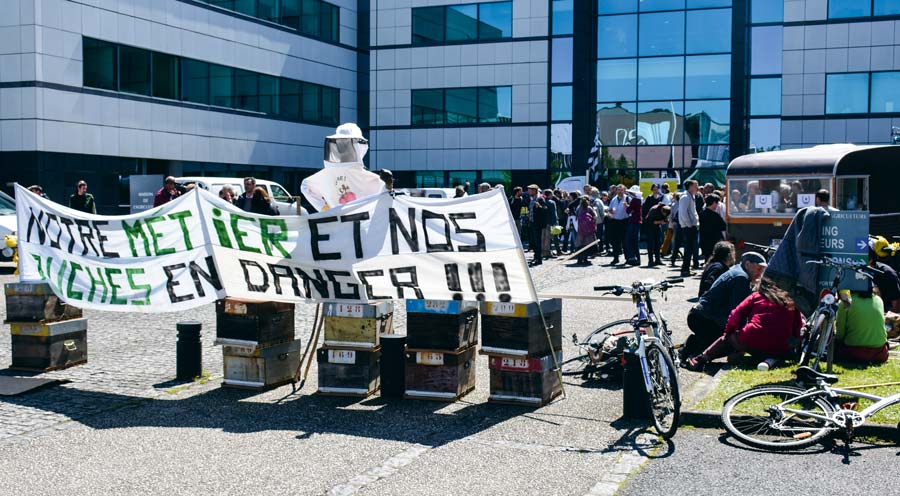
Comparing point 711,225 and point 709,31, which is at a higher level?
point 709,31

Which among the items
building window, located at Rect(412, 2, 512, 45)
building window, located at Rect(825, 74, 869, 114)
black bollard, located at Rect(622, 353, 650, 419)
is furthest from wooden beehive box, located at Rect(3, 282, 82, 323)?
building window, located at Rect(412, 2, 512, 45)

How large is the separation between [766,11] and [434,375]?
34.3m

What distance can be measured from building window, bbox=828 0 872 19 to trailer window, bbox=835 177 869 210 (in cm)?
2055

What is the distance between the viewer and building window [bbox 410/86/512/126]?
1725 inches

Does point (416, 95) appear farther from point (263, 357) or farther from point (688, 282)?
point (263, 357)

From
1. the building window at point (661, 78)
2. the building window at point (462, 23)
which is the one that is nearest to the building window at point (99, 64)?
the building window at point (462, 23)

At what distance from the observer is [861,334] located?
9742mm

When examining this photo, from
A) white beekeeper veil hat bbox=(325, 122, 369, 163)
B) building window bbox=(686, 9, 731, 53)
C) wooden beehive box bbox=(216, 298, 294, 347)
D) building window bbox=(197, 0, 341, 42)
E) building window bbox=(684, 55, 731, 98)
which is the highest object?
building window bbox=(197, 0, 341, 42)

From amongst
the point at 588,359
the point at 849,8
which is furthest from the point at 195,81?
the point at 588,359

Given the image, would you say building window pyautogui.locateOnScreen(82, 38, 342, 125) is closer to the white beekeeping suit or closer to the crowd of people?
the crowd of people

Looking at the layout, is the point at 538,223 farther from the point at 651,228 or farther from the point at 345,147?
the point at 345,147

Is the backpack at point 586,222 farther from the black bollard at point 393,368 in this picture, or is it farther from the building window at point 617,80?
the building window at point 617,80

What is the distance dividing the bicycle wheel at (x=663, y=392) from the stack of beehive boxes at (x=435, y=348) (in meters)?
1.83

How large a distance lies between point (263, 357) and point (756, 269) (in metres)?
5.09
